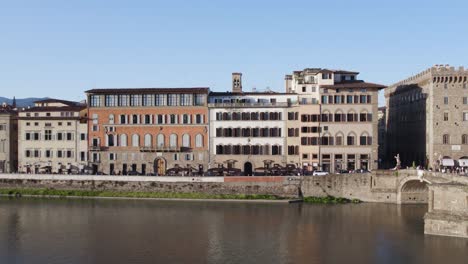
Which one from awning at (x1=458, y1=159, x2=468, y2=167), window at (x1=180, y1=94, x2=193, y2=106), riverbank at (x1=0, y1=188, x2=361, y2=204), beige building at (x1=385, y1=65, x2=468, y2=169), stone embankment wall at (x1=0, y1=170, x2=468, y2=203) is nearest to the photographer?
stone embankment wall at (x1=0, y1=170, x2=468, y2=203)

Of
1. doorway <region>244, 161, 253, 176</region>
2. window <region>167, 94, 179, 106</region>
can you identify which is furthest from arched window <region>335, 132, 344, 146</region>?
window <region>167, 94, 179, 106</region>

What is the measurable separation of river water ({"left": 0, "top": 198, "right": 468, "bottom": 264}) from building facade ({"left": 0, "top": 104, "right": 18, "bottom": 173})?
20.5 metres

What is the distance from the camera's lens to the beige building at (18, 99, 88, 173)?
302ft

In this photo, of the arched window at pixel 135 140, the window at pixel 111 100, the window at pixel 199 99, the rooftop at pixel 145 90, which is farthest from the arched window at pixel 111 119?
the window at pixel 199 99

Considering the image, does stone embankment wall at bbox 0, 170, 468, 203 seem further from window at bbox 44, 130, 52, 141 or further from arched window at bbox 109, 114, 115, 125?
arched window at bbox 109, 114, 115, 125

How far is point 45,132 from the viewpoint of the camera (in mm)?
92938

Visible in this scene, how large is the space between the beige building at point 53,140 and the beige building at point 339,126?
115ft

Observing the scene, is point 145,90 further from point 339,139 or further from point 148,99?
point 339,139

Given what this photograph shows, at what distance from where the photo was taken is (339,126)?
86.2 metres

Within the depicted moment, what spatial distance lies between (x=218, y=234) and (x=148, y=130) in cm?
3885

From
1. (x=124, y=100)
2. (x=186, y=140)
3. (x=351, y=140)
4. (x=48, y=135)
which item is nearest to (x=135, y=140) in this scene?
(x=124, y=100)

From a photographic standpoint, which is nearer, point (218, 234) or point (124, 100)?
point (218, 234)

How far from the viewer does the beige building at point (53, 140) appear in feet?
302

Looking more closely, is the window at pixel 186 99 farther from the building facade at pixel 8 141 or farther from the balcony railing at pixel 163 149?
the building facade at pixel 8 141
